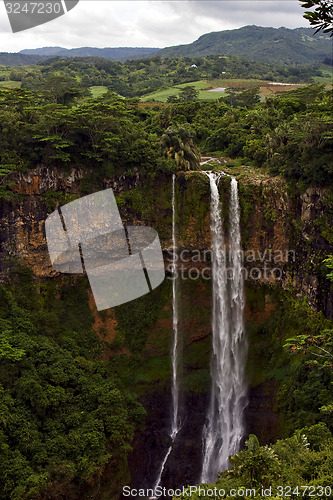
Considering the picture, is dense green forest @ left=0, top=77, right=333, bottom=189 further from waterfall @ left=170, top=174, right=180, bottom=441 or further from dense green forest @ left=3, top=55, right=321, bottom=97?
dense green forest @ left=3, top=55, right=321, bottom=97

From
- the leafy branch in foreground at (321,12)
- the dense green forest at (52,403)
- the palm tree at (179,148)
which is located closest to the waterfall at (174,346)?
the palm tree at (179,148)

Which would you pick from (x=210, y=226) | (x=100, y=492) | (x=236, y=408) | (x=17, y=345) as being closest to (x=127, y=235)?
(x=210, y=226)

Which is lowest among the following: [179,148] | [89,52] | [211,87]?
[179,148]

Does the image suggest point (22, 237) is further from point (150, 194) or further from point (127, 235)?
point (150, 194)

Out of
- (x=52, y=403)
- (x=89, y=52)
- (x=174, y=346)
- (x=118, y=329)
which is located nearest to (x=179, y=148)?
(x=118, y=329)

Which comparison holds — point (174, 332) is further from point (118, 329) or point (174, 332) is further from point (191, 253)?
point (191, 253)

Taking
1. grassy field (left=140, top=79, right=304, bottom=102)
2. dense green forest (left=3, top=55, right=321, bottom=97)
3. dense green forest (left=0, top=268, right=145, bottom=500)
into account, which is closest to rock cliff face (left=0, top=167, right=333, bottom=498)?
dense green forest (left=0, top=268, right=145, bottom=500)
